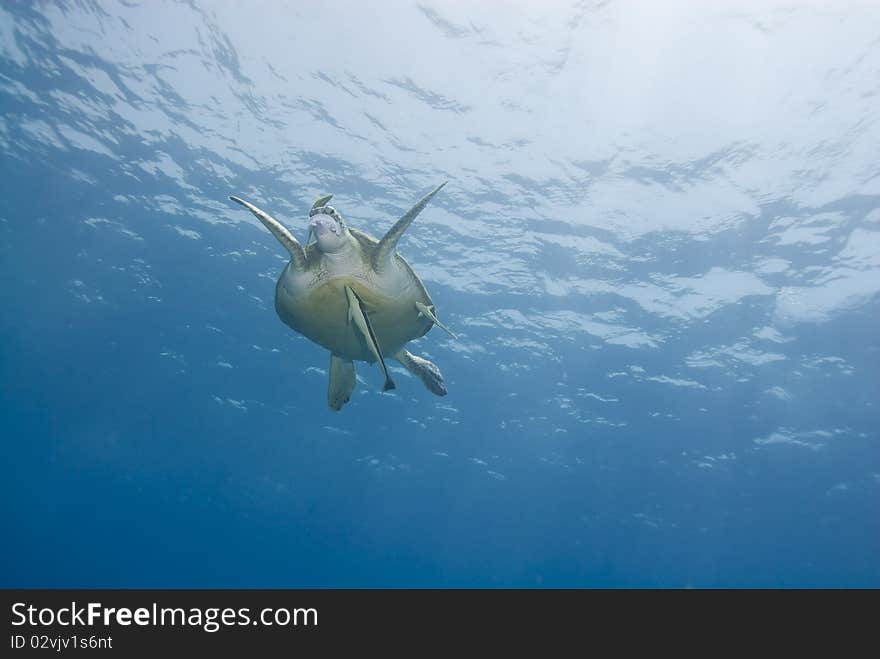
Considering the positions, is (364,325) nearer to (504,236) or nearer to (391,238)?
(391,238)

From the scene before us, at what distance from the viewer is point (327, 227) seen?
4211 mm

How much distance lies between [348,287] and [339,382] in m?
2.46

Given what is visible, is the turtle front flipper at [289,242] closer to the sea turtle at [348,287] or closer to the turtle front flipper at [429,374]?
the sea turtle at [348,287]

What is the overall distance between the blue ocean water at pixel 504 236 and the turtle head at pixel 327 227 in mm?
7692

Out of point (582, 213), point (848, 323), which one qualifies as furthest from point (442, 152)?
point (848, 323)

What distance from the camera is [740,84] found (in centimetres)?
1047

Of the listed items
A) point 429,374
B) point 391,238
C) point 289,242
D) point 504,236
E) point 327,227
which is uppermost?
point 504,236

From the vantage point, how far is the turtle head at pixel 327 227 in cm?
418

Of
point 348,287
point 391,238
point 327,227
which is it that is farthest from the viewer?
point 348,287

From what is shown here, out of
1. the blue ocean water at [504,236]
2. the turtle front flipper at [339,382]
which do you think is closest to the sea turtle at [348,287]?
the turtle front flipper at [339,382]

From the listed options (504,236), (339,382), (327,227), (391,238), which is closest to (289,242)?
(327,227)

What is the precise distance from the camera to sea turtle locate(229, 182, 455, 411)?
4.44 meters
